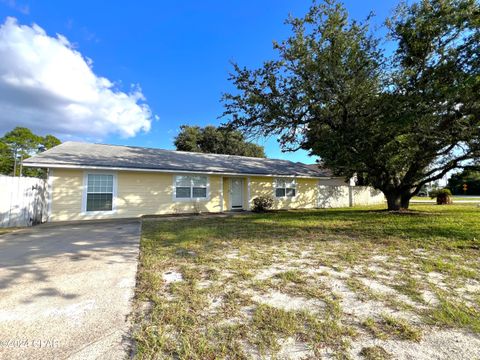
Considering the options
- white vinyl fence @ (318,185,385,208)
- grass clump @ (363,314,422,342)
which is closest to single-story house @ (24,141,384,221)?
white vinyl fence @ (318,185,385,208)

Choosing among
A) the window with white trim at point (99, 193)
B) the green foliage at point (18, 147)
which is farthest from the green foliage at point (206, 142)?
the green foliage at point (18, 147)

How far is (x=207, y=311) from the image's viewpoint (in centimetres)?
261

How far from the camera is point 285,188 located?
15906 mm

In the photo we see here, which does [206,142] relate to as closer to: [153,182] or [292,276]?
[153,182]

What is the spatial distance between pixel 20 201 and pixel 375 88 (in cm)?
1341

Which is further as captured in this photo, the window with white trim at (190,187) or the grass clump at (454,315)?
the window with white trim at (190,187)

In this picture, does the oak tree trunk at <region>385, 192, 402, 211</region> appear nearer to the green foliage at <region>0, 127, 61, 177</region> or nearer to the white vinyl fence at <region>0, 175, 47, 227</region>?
the white vinyl fence at <region>0, 175, 47, 227</region>

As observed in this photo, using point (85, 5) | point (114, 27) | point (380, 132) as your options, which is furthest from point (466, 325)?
point (114, 27)

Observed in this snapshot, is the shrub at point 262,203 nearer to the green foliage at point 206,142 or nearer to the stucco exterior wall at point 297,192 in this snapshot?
the stucco exterior wall at point 297,192

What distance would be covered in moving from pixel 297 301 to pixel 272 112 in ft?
26.6

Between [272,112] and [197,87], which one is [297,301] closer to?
[272,112]

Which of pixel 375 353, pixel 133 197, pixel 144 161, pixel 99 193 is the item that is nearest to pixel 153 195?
pixel 133 197

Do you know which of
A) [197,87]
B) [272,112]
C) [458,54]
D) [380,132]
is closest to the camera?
[458,54]

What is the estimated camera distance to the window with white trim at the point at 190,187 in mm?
12617
